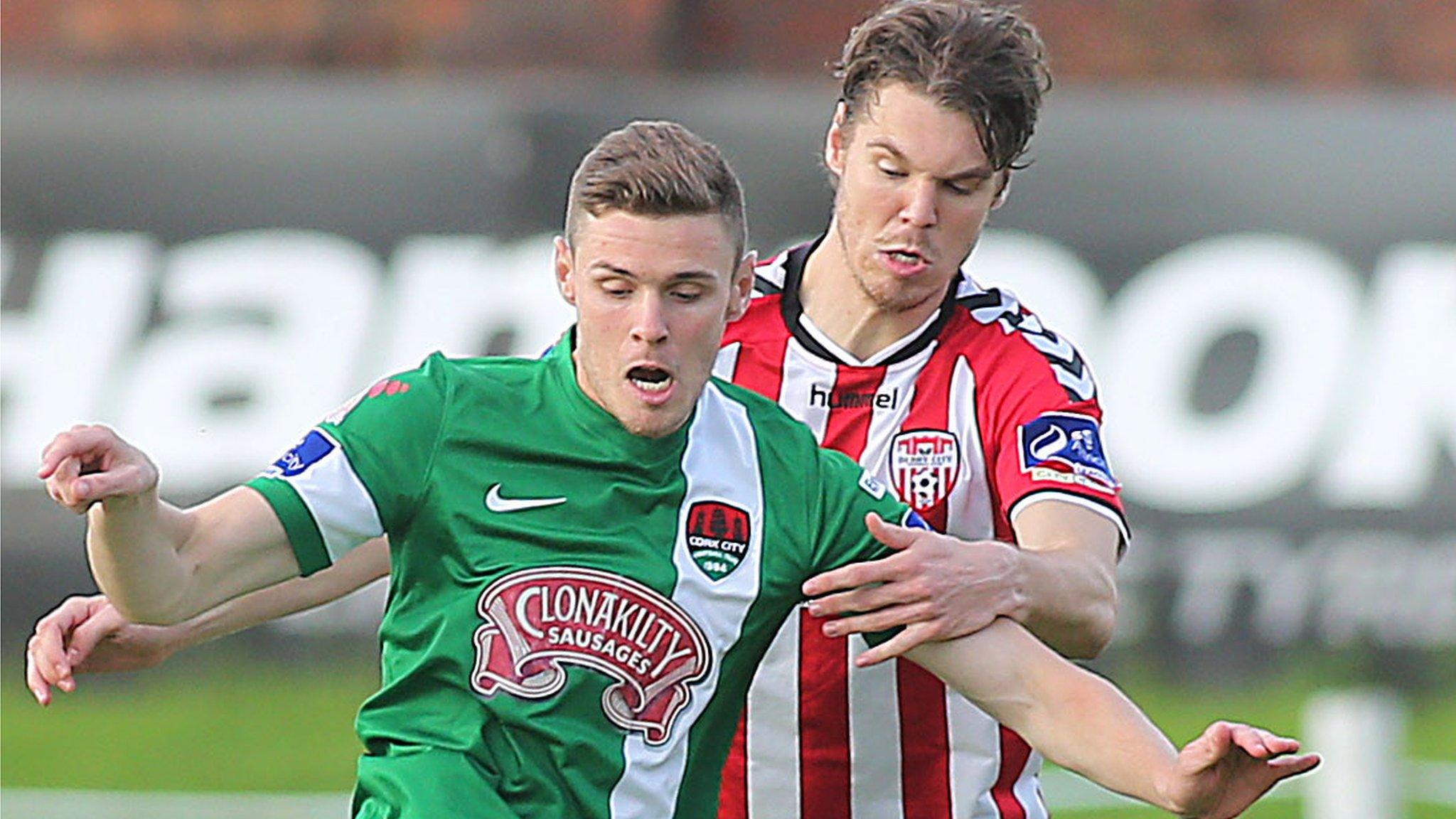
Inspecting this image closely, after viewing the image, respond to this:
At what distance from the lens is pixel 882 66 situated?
488cm

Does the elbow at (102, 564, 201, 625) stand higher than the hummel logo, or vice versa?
the hummel logo

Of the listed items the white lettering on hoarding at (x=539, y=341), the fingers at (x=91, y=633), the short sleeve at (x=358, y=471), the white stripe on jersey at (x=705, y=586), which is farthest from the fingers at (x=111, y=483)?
the white lettering on hoarding at (x=539, y=341)

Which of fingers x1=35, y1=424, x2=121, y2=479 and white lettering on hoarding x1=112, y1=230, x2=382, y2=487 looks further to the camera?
white lettering on hoarding x1=112, y1=230, x2=382, y2=487

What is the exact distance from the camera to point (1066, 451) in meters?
4.82

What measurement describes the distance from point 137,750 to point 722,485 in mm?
6144

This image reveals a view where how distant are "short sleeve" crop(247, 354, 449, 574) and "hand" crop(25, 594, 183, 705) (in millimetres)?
478

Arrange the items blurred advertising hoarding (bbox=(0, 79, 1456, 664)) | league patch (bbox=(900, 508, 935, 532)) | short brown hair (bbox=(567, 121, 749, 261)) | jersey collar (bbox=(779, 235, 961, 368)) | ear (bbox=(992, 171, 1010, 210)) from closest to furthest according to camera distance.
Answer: short brown hair (bbox=(567, 121, 749, 261))
league patch (bbox=(900, 508, 935, 532))
ear (bbox=(992, 171, 1010, 210))
jersey collar (bbox=(779, 235, 961, 368))
blurred advertising hoarding (bbox=(0, 79, 1456, 664))

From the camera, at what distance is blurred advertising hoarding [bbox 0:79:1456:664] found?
10359mm

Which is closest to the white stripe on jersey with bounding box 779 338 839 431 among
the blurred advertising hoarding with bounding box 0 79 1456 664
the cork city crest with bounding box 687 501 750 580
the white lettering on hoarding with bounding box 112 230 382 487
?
the cork city crest with bounding box 687 501 750 580

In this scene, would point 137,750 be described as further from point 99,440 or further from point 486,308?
point 99,440

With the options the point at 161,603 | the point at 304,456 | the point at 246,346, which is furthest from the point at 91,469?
the point at 246,346

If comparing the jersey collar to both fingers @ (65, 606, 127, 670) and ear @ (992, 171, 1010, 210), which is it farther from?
fingers @ (65, 606, 127, 670)

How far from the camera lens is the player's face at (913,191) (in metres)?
4.76

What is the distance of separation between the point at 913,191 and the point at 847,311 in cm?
45
